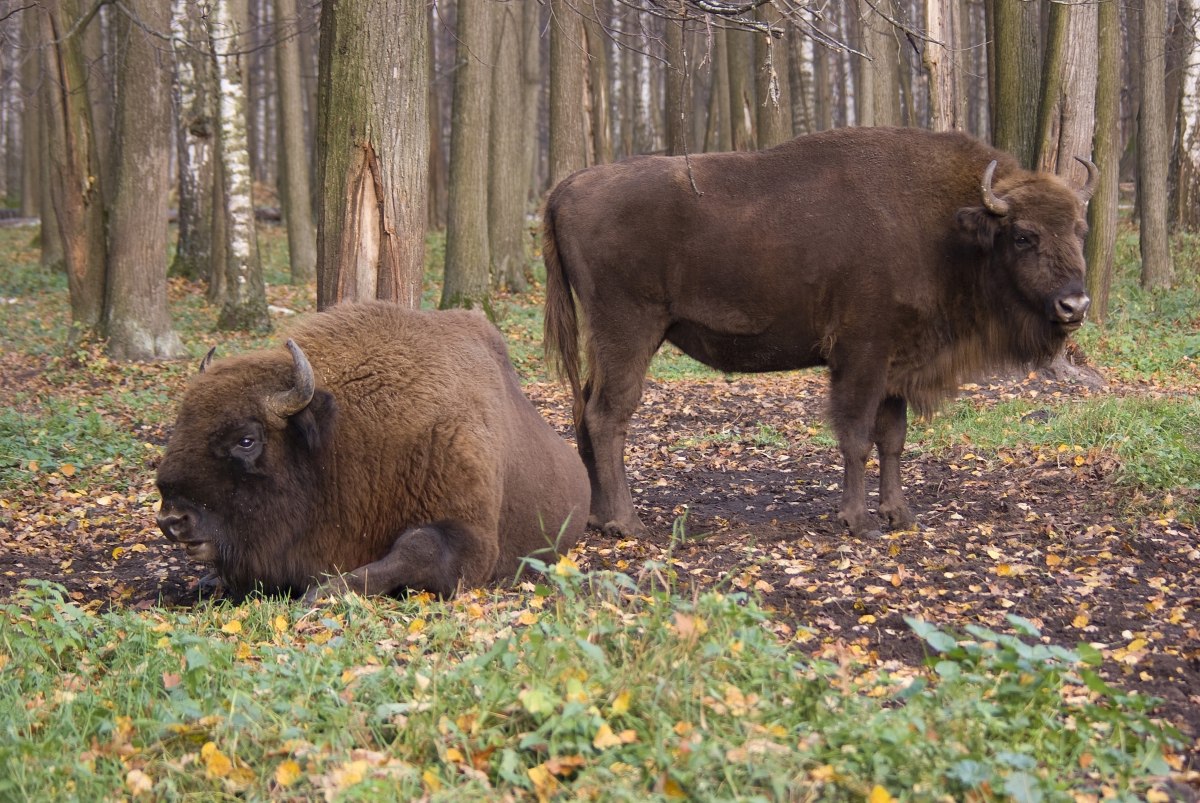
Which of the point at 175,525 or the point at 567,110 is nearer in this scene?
the point at 175,525

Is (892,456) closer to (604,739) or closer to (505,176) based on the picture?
(604,739)

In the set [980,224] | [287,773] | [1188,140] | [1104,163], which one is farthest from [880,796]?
[1188,140]

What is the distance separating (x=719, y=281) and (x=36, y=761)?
16.6 feet

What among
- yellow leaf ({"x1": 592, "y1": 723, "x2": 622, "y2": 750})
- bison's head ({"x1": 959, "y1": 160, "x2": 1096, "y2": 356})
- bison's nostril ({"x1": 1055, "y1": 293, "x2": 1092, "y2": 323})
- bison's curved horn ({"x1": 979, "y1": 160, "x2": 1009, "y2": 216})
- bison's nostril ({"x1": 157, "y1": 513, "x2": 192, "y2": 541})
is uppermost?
bison's curved horn ({"x1": 979, "y1": 160, "x2": 1009, "y2": 216})

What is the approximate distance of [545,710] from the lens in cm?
350

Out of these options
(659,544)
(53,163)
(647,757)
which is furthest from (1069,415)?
(53,163)

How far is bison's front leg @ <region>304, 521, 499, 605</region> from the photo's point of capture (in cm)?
557

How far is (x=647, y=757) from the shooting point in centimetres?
342

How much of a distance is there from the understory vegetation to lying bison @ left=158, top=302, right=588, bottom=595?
51 centimetres

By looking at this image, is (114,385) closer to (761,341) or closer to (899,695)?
(761,341)

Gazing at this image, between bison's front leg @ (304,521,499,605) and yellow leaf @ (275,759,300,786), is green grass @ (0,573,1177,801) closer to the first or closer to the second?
yellow leaf @ (275,759,300,786)

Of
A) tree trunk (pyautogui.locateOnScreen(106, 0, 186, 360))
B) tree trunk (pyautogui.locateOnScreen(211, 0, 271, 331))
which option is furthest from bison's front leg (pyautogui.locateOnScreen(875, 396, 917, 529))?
tree trunk (pyautogui.locateOnScreen(211, 0, 271, 331))

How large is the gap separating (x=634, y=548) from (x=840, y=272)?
7.10ft

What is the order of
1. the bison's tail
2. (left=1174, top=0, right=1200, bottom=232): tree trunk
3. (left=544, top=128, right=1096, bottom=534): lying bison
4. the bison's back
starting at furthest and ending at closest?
(left=1174, top=0, right=1200, bottom=232): tree trunk
the bison's tail
(left=544, top=128, right=1096, bottom=534): lying bison
the bison's back
